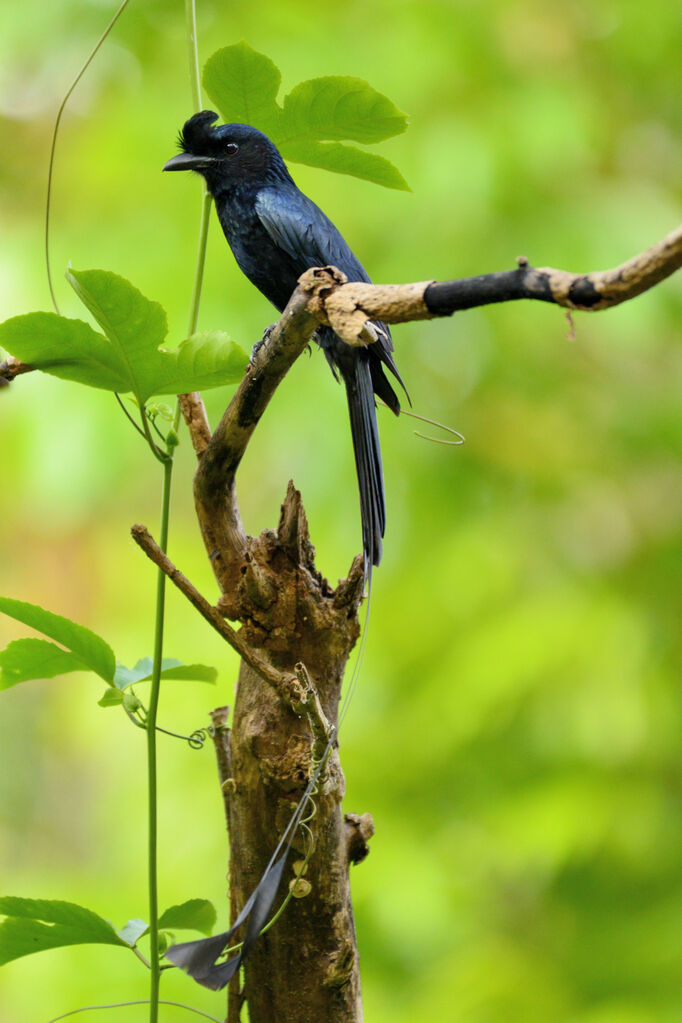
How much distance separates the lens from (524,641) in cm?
254

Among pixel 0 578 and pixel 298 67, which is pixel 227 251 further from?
pixel 0 578

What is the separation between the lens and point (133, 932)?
0.93 metres

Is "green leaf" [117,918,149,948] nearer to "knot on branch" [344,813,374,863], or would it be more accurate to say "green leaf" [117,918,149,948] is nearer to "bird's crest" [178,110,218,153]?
"knot on branch" [344,813,374,863]

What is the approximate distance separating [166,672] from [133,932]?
0.25 metres

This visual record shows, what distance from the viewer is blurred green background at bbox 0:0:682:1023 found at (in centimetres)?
247

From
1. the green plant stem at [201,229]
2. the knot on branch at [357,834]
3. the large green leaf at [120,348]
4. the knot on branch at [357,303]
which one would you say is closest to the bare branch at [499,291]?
the knot on branch at [357,303]

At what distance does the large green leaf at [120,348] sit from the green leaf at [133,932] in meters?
0.50

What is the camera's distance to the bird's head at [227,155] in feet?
4.48

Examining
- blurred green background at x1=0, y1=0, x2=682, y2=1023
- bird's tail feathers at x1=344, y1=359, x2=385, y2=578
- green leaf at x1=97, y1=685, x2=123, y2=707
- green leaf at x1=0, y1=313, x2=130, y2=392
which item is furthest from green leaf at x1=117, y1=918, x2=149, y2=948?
blurred green background at x1=0, y1=0, x2=682, y2=1023

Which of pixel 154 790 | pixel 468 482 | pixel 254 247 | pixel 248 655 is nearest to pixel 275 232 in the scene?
pixel 254 247

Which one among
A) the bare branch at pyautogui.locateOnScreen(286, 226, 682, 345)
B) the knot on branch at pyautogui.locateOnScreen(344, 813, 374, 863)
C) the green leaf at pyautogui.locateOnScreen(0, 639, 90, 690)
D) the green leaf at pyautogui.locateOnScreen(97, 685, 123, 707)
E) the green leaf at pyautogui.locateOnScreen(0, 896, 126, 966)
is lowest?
the green leaf at pyautogui.locateOnScreen(0, 896, 126, 966)

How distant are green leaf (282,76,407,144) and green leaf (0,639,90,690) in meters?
0.59

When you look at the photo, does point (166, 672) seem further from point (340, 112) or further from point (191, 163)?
point (191, 163)

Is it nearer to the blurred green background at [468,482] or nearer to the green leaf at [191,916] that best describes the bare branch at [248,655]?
the green leaf at [191,916]
